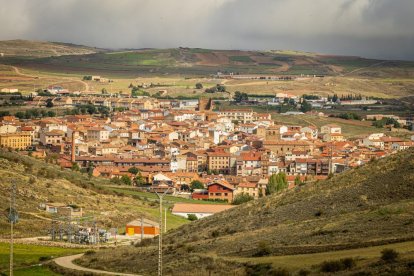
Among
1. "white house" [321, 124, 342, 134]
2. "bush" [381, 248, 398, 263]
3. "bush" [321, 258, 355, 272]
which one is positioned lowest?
"white house" [321, 124, 342, 134]

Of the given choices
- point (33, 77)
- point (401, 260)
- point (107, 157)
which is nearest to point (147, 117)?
point (107, 157)

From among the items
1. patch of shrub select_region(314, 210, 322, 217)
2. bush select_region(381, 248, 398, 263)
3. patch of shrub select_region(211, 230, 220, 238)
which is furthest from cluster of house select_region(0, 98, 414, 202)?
bush select_region(381, 248, 398, 263)

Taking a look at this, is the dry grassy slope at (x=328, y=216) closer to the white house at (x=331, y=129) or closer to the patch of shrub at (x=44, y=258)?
the patch of shrub at (x=44, y=258)

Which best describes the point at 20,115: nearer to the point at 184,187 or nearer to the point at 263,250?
the point at 184,187

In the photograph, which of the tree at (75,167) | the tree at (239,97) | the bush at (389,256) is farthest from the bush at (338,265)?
the tree at (239,97)

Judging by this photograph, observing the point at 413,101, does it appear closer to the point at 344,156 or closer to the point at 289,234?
the point at 344,156

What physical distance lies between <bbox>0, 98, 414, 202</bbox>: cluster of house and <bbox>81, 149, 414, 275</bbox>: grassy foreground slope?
38.2 meters

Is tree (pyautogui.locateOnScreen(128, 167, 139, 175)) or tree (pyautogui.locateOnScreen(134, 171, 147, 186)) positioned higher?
tree (pyautogui.locateOnScreen(128, 167, 139, 175))

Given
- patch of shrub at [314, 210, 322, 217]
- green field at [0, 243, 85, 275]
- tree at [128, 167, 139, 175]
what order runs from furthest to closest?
tree at [128, 167, 139, 175], patch of shrub at [314, 210, 322, 217], green field at [0, 243, 85, 275]

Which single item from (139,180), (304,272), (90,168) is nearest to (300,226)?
(304,272)

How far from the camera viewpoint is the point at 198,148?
363 ft

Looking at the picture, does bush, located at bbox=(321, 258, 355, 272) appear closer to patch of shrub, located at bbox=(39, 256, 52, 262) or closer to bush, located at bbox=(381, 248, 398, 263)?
bush, located at bbox=(381, 248, 398, 263)

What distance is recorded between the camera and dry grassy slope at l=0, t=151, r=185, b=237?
168ft

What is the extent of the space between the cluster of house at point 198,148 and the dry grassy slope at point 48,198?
1427 centimetres
